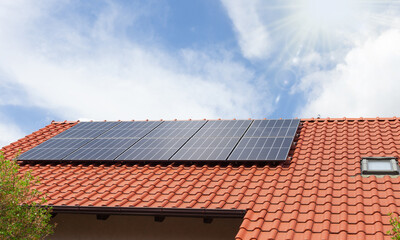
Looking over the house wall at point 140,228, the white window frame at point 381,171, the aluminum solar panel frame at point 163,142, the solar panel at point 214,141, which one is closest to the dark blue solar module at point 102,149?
the aluminum solar panel frame at point 163,142

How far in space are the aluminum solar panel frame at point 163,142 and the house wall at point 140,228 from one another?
92.4 inches

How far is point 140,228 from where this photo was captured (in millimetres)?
9102

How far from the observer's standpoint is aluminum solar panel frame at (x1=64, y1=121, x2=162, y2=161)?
12.0m

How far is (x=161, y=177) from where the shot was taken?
1030 centimetres

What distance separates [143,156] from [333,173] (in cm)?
521

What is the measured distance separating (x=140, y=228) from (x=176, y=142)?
3.70m

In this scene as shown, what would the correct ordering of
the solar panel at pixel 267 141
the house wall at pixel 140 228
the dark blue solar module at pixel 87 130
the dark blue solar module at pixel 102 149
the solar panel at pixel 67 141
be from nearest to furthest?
the house wall at pixel 140 228, the solar panel at pixel 267 141, the dark blue solar module at pixel 102 149, the solar panel at pixel 67 141, the dark blue solar module at pixel 87 130

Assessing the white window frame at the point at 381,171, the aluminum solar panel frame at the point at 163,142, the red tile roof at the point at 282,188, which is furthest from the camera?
the aluminum solar panel frame at the point at 163,142

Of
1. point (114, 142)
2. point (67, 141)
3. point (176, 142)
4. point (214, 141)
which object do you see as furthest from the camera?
point (67, 141)

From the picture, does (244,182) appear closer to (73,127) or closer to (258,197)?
(258,197)

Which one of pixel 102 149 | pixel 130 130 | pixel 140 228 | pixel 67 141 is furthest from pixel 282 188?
pixel 67 141

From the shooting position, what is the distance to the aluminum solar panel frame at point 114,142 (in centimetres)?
1204

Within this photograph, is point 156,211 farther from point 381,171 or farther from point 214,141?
point 381,171

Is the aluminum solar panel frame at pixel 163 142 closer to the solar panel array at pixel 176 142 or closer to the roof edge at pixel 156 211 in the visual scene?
the solar panel array at pixel 176 142
